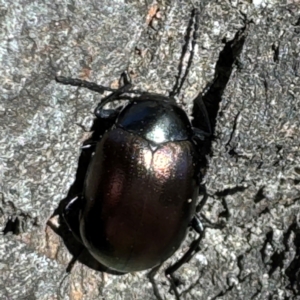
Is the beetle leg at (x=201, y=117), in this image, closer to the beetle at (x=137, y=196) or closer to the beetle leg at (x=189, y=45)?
the beetle at (x=137, y=196)

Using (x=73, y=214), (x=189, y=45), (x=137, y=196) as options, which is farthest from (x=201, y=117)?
(x=73, y=214)

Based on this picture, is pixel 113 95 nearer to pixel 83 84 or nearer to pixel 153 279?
pixel 83 84

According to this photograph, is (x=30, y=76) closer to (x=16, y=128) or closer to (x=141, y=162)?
(x=16, y=128)

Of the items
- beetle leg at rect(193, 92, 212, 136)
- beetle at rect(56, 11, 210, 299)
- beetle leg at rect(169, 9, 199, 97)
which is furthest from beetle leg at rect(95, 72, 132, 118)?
beetle leg at rect(193, 92, 212, 136)

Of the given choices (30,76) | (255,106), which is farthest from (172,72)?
(30,76)

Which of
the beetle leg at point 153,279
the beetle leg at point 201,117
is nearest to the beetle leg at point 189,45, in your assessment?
the beetle leg at point 201,117
